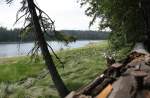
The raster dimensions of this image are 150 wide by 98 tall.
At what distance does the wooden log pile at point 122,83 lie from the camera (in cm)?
1066

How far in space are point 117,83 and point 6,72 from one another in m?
27.2

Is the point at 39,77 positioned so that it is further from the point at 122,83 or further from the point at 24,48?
the point at 24,48

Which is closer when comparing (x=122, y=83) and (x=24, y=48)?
(x=122, y=83)

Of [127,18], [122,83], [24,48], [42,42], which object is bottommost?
[24,48]

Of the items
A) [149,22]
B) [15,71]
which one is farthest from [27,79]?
[149,22]

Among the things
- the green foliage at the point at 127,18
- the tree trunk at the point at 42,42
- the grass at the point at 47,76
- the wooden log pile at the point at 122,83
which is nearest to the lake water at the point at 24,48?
the tree trunk at the point at 42,42

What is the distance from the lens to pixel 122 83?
11.1 meters

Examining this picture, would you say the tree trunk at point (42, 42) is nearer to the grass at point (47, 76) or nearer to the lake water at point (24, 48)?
the lake water at point (24, 48)

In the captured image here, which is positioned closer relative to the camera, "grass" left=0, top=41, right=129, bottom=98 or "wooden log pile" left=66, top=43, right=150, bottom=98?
"wooden log pile" left=66, top=43, right=150, bottom=98

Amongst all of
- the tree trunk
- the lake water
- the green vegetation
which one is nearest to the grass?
the green vegetation

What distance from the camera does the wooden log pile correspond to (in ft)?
35.0

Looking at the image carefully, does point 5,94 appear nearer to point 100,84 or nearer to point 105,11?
point 105,11

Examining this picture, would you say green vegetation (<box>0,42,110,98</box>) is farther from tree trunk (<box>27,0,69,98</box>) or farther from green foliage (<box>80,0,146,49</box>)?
green foliage (<box>80,0,146,49</box>)

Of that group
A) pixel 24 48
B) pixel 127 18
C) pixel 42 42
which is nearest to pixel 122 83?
pixel 42 42
